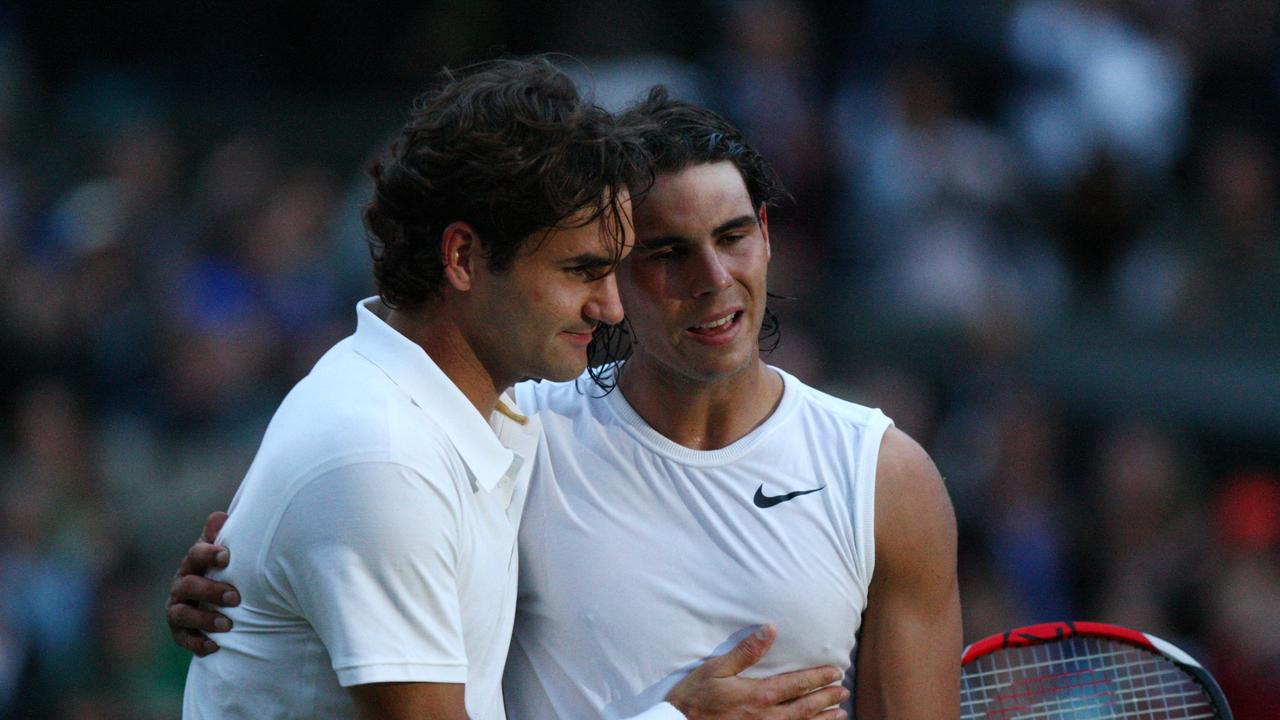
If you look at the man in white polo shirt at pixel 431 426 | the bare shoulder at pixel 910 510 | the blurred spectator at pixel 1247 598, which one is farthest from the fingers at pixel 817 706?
the blurred spectator at pixel 1247 598

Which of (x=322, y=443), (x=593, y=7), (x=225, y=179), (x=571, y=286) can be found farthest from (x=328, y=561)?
(x=593, y=7)

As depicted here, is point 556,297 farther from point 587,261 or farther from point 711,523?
point 711,523

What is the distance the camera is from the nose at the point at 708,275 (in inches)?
123

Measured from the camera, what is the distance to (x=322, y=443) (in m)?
2.61

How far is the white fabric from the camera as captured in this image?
3082mm

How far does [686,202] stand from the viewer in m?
3.14

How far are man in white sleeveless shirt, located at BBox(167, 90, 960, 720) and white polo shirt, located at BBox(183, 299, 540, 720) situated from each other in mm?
202

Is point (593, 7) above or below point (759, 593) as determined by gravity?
above

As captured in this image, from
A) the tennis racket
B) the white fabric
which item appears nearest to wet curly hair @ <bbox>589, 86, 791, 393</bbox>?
the white fabric

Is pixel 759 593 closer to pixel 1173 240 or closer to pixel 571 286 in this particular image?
pixel 571 286

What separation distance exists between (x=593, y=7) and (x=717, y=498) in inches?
256

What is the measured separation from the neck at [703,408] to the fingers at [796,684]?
1.57 feet

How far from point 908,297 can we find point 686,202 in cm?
483

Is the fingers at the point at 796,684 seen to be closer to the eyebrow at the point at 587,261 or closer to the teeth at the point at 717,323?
the teeth at the point at 717,323
